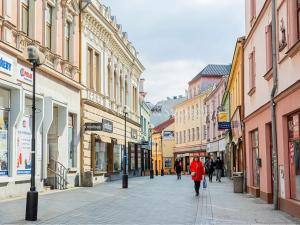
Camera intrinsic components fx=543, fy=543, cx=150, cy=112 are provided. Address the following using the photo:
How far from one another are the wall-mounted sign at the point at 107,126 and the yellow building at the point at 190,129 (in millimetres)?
37116

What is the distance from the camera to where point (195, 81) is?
79.9 m

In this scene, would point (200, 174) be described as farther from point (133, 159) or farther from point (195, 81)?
point (195, 81)

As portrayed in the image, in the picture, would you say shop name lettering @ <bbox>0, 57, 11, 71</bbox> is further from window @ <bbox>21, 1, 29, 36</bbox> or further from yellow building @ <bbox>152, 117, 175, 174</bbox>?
yellow building @ <bbox>152, 117, 175, 174</bbox>

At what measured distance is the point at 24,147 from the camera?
2062 cm

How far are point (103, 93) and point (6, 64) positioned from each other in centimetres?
1595

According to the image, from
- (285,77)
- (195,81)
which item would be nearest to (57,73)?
(285,77)

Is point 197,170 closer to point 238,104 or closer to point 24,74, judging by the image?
point 24,74

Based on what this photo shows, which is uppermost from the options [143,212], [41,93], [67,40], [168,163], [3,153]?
[67,40]

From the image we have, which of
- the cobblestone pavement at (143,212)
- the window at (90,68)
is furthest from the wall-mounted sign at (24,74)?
the window at (90,68)

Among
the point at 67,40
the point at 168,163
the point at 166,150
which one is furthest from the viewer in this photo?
the point at 166,150

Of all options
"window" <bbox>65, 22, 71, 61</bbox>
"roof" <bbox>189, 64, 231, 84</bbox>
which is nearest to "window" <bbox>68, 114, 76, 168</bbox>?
"window" <bbox>65, 22, 71, 61</bbox>

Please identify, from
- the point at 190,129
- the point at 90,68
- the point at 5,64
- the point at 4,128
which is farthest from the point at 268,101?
the point at 190,129

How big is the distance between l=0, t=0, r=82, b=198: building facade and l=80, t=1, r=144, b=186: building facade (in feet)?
4.19

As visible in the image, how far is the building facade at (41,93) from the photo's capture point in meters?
18.9
